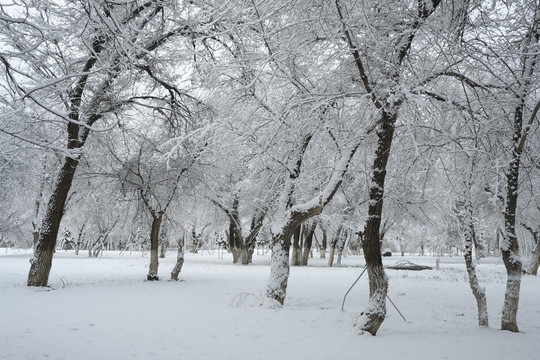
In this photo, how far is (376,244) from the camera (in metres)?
6.53

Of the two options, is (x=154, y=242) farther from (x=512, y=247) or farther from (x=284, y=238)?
(x=512, y=247)

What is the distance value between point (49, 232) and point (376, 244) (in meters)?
9.49

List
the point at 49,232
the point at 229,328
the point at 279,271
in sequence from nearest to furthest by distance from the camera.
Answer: the point at 229,328, the point at 279,271, the point at 49,232

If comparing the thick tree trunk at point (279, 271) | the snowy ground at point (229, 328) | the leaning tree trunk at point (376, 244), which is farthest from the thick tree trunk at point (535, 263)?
the leaning tree trunk at point (376, 244)

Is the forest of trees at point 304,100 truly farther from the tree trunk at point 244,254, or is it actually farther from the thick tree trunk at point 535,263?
the tree trunk at point 244,254

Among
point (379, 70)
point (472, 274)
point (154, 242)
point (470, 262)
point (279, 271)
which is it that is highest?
point (379, 70)

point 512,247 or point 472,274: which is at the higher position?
point 512,247

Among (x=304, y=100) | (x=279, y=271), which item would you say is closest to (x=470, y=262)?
(x=279, y=271)

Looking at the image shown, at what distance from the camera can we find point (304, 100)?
20.8ft

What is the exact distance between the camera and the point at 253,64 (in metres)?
7.38

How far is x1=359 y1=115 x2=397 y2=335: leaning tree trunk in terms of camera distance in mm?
6328

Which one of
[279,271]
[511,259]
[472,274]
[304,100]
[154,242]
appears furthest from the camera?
[154,242]

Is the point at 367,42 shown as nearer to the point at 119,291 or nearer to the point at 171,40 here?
the point at 171,40

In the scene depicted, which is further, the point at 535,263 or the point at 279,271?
the point at 535,263
